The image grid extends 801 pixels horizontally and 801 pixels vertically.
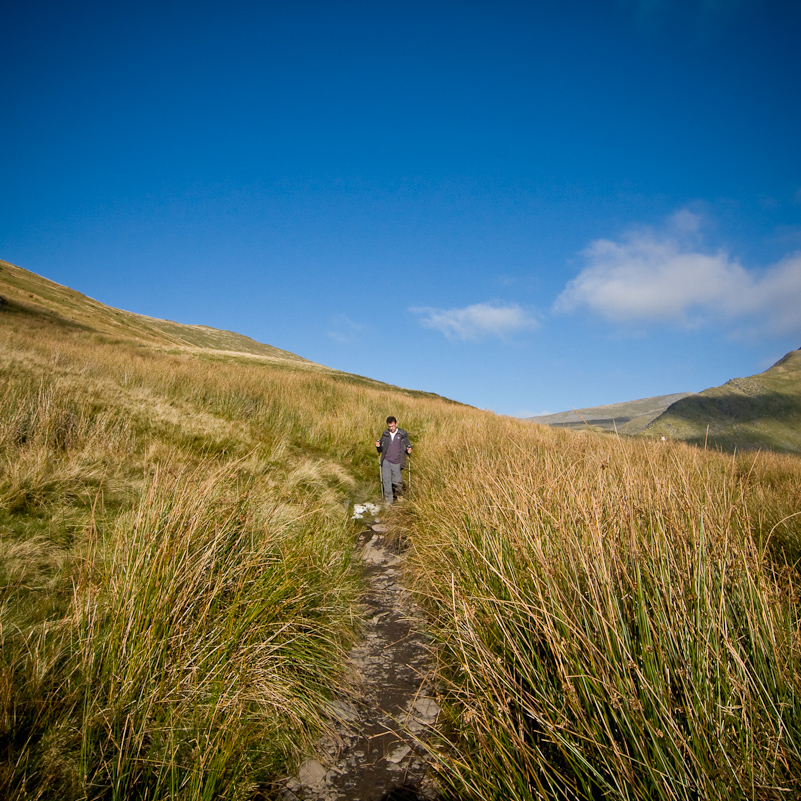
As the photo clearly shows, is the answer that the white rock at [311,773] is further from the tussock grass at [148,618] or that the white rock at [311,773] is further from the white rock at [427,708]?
the white rock at [427,708]

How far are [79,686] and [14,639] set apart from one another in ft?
1.75

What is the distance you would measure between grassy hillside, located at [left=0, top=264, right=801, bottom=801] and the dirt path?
6.0 inches

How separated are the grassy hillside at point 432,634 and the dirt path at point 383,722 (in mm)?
152

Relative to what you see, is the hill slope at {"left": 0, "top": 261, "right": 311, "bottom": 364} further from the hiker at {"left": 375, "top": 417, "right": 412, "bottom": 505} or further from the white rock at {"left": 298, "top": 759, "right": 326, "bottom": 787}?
the white rock at {"left": 298, "top": 759, "right": 326, "bottom": 787}

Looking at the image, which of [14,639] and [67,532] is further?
[67,532]

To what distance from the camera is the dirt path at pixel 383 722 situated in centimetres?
235

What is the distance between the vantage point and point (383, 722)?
2857 millimetres

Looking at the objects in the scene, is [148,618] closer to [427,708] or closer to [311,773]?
[311,773]

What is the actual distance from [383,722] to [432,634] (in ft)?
2.51

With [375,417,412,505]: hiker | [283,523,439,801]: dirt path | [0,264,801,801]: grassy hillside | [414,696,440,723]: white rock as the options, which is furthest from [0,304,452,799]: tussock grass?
[375,417,412,505]: hiker

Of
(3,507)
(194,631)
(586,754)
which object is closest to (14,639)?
(194,631)

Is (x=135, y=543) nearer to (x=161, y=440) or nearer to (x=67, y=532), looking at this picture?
(x=67, y=532)

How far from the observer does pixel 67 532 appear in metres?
3.36

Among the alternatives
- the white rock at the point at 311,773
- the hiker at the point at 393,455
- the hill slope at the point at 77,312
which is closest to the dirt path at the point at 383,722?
the white rock at the point at 311,773
